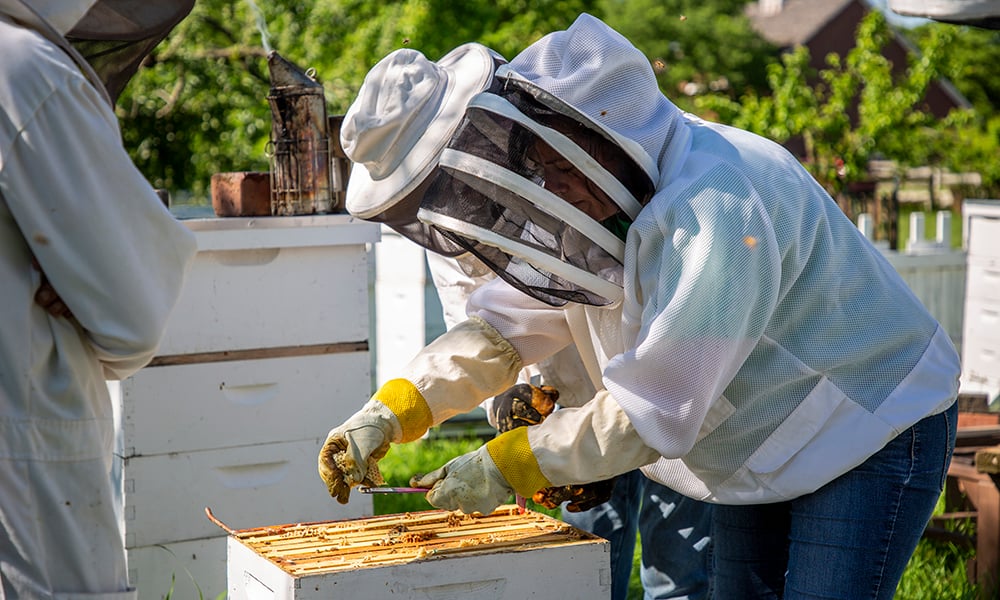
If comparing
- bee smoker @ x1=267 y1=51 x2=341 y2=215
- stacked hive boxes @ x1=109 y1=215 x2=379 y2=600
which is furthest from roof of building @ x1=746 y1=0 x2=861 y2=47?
stacked hive boxes @ x1=109 y1=215 x2=379 y2=600

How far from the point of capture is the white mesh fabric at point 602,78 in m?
2.03

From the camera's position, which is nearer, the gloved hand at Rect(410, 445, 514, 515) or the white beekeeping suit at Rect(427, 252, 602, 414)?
the gloved hand at Rect(410, 445, 514, 515)

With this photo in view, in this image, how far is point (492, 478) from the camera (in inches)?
86.0

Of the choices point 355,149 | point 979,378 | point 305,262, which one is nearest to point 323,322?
point 305,262

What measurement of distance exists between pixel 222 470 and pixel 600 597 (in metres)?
1.49

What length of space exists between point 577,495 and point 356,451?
1.67ft

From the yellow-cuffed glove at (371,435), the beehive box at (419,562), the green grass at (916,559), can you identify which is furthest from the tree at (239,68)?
the beehive box at (419,562)

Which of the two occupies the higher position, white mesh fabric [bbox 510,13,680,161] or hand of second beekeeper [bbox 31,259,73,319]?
white mesh fabric [bbox 510,13,680,161]

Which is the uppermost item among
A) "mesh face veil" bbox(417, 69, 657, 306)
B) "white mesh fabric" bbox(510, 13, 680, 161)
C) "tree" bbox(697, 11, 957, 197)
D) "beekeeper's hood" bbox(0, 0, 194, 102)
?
"tree" bbox(697, 11, 957, 197)

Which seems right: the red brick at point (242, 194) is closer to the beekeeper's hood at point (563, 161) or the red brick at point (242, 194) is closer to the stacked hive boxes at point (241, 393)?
the stacked hive boxes at point (241, 393)

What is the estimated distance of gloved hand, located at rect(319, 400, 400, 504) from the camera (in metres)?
2.37

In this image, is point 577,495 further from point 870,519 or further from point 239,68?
point 239,68

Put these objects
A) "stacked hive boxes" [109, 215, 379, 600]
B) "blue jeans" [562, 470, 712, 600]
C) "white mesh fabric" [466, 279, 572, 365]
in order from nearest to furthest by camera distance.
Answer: "white mesh fabric" [466, 279, 572, 365] → "blue jeans" [562, 470, 712, 600] → "stacked hive boxes" [109, 215, 379, 600]

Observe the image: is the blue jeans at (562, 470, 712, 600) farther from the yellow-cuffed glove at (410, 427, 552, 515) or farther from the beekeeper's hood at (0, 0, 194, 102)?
the beekeeper's hood at (0, 0, 194, 102)
